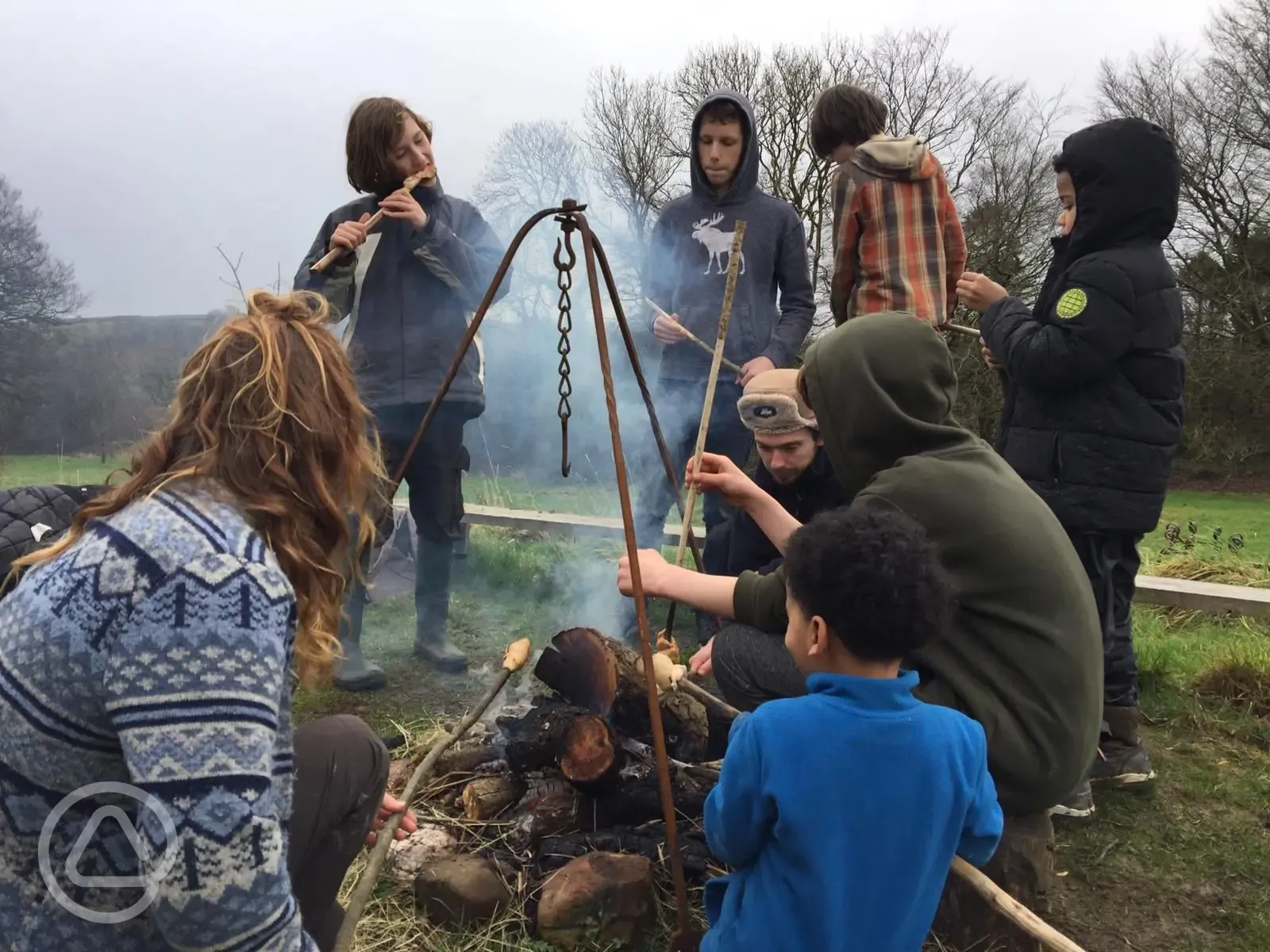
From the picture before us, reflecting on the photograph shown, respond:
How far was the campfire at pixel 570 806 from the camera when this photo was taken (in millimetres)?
2094

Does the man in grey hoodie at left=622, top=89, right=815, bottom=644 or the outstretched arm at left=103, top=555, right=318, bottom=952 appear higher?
the man in grey hoodie at left=622, top=89, right=815, bottom=644

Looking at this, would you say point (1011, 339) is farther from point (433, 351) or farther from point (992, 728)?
point (433, 351)

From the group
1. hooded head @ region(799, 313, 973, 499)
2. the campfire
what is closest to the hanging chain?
the campfire

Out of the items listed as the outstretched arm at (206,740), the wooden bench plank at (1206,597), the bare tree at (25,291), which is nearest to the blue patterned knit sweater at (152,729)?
the outstretched arm at (206,740)

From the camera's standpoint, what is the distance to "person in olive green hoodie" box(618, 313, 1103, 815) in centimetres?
172

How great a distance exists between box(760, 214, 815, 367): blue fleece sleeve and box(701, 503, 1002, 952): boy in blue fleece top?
230 centimetres

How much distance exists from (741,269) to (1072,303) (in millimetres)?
1477

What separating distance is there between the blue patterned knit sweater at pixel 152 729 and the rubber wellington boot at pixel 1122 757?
2705 millimetres

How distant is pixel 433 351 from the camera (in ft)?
11.8

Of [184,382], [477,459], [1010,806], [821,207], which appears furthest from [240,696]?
[821,207]

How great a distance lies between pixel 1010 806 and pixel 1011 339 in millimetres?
1577

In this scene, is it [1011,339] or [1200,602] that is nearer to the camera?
[1011,339]

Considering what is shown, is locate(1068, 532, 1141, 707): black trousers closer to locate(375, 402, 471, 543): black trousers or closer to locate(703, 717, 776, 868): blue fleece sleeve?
locate(703, 717, 776, 868): blue fleece sleeve

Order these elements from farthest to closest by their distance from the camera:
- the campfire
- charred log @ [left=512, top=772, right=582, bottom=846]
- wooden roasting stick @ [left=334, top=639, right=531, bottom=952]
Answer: charred log @ [left=512, top=772, right=582, bottom=846], the campfire, wooden roasting stick @ [left=334, top=639, right=531, bottom=952]
